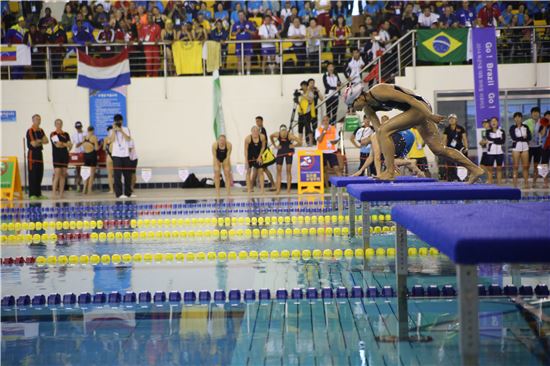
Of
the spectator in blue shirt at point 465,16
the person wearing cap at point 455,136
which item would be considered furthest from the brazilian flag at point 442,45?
the person wearing cap at point 455,136

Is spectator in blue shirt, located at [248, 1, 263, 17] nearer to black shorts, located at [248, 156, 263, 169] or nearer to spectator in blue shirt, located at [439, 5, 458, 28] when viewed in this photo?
spectator in blue shirt, located at [439, 5, 458, 28]

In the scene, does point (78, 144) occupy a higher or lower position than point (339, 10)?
lower

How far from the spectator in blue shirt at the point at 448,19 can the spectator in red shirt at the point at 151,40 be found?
677 cm

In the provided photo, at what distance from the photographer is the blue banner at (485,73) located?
1523 centimetres

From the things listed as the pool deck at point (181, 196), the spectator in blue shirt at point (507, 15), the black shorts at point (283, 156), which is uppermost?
the spectator in blue shirt at point (507, 15)

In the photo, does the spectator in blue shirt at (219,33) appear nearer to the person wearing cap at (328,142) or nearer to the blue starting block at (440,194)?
the person wearing cap at (328,142)

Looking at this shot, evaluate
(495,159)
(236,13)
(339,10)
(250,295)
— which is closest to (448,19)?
(339,10)

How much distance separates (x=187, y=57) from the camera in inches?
723

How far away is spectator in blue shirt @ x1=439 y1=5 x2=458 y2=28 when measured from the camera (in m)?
18.1

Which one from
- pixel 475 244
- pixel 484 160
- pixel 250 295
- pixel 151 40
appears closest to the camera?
pixel 475 244

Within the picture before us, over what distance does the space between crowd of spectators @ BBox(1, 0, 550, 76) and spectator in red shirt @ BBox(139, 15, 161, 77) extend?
2 cm

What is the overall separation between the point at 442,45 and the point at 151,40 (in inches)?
268

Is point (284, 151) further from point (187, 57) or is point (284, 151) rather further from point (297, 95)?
point (187, 57)

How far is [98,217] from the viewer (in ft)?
37.6
